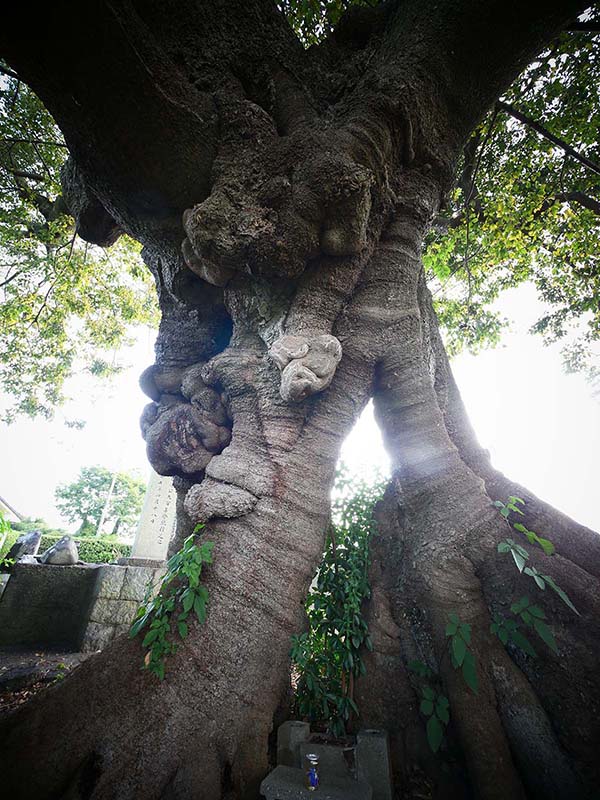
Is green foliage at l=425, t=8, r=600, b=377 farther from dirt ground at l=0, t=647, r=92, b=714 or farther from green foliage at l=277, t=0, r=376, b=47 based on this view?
dirt ground at l=0, t=647, r=92, b=714

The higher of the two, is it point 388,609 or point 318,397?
point 318,397

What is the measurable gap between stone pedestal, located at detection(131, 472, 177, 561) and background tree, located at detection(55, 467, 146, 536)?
29.6 meters

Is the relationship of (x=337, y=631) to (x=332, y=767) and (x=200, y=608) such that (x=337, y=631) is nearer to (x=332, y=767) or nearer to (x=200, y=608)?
(x=332, y=767)

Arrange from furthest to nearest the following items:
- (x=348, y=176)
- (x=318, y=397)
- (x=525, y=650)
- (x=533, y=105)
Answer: (x=533, y=105) → (x=318, y=397) → (x=348, y=176) → (x=525, y=650)

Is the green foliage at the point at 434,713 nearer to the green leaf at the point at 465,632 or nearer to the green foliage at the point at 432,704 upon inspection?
the green foliage at the point at 432,704

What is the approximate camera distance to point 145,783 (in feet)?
4.78

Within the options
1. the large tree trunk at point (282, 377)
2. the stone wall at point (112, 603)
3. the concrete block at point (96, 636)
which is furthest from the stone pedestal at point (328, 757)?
the concrete block at point (96, 636)

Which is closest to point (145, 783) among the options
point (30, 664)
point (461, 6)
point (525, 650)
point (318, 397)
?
point (525, 650)

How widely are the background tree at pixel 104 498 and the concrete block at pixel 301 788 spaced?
3695cm

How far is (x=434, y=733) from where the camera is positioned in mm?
1850

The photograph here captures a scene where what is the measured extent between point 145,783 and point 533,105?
7.54 m

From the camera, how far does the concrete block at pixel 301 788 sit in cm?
147

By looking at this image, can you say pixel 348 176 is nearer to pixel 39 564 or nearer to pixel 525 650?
pixel 525 650

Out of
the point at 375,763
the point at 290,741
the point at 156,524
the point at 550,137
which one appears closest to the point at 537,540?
the point at 375,763
